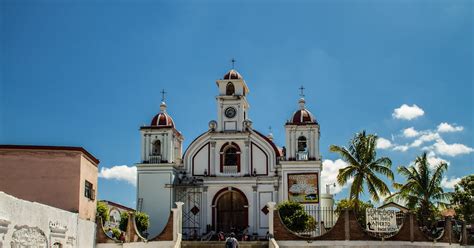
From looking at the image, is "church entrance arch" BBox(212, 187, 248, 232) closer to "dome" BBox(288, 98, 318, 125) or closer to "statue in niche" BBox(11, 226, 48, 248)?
"dome" BBox(288, 98, 318, 125)

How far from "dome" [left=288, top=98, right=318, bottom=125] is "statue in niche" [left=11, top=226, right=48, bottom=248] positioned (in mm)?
25656

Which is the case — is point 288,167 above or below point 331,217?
above

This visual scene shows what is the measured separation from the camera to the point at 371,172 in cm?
3997

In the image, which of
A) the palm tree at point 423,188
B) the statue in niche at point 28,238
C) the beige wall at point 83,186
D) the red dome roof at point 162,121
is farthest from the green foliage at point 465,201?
the statue in niche at point 28,238

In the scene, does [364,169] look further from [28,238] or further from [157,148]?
[28,238]

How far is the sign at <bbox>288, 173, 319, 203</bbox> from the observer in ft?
135

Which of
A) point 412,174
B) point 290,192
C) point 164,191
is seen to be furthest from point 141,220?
point 412,174

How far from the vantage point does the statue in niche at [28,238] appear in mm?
17453

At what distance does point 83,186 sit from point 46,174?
5.72 ft

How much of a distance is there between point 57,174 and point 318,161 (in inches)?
818

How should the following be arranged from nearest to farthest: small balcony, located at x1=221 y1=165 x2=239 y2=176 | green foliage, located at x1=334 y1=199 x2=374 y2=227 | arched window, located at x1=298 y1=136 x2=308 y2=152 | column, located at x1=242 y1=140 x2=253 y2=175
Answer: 1. green foliage, located at x1=334 y1=199 x2=374 y2=227
2. arched window, located at x1=298 y1=136 x2=308 y2=152
3. column, located at x1=242 y1=140 x2=253 y2=175
4. small balcony, located at x1=221 y1=165 x2=239 y2=176

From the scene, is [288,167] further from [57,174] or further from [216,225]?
[57,174]

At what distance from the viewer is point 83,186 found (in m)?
26.1

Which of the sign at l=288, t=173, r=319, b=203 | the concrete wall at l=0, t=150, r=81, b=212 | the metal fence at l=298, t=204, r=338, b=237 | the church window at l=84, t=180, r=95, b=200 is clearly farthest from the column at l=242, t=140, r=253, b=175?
the concrete wall at l=0, t=150, r=81, b=212
